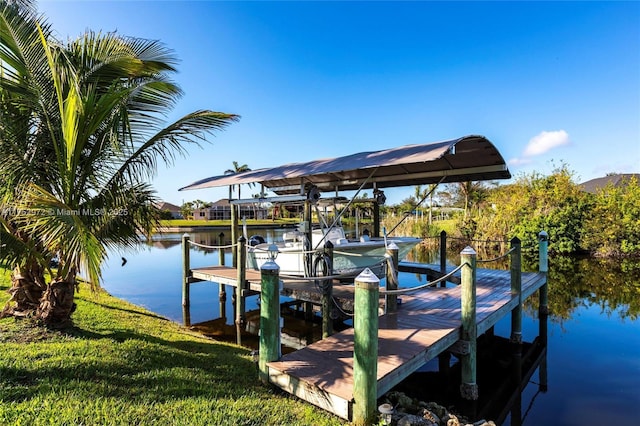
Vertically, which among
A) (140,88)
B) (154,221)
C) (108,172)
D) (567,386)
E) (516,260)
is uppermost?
(140,88)

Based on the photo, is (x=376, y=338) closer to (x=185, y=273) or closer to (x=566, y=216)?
(x=185, y=273)

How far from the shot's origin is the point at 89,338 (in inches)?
198

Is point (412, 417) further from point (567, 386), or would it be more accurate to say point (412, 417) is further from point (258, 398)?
point (567, 386)

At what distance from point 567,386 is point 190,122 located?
7.49 meters

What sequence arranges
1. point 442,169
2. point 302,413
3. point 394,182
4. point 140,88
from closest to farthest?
point 302,413
point 140,88
point 442,169
point 394,182

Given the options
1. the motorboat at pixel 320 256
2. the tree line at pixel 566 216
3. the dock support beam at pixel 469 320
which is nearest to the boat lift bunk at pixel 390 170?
the motorboat at pixel 320 256

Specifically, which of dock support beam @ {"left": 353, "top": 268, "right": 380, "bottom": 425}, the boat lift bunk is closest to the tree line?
the boat lift bunk

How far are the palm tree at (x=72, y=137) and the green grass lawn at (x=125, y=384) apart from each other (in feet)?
2.75

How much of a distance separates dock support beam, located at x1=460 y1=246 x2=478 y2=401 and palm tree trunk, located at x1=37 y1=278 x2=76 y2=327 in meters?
5.51

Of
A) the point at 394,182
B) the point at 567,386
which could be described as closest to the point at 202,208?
the point at 394,182

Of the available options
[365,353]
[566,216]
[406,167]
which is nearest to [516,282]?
[406,167]

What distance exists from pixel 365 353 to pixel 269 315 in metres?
1.22

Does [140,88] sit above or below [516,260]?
above

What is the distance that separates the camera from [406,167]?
26.4ft
